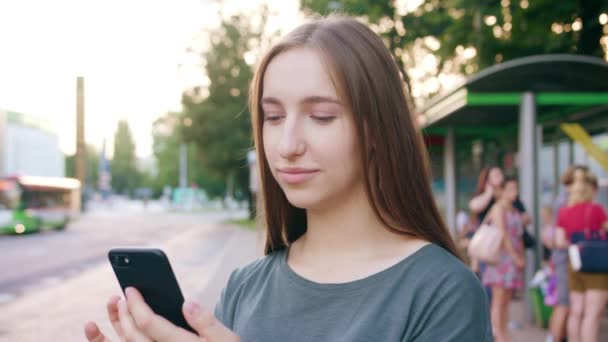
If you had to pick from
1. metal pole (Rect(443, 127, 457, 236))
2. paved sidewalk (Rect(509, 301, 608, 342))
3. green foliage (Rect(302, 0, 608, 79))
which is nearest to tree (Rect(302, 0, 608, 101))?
green foliage (Rect(302, 0, 608, 79))

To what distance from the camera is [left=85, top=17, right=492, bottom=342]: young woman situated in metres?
1.20

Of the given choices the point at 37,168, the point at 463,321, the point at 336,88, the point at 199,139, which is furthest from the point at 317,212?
the point at 37,168

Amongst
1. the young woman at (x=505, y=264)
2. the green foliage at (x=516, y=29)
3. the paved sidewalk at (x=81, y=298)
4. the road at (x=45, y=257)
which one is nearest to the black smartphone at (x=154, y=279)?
the paved sidewalk at (x=81, y=298)

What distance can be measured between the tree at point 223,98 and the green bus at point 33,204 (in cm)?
705

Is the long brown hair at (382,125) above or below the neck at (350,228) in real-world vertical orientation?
above

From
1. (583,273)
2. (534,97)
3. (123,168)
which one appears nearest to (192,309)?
(583,273)

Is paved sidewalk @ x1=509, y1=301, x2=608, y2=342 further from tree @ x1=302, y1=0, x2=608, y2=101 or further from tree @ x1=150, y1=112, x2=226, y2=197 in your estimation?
tree @ x1=150, y1=112, x2=226, y2=197

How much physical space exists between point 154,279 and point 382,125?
1.70ft

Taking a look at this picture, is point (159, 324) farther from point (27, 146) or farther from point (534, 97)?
point (27, 146)

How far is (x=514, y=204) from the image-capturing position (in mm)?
6020

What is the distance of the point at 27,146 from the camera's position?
151ft

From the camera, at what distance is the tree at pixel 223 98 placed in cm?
3181

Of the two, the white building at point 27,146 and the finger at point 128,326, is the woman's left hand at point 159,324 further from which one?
the white building at point 27,146

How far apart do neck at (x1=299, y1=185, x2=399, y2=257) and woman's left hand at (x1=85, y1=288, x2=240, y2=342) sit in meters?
0.32
